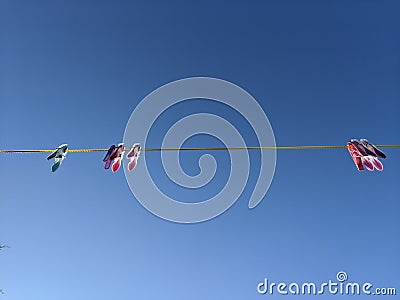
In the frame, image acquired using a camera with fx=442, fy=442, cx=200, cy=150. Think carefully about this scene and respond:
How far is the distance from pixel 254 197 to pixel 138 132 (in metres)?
1.13

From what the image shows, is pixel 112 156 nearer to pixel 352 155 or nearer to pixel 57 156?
pixel 57 156

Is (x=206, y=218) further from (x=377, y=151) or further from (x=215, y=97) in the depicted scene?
(x=377, y=151)

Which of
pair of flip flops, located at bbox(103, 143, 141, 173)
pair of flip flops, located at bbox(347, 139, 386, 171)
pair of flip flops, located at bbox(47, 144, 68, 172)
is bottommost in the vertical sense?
pair of flip flops, located at bbox(47, 144, 68, 172)

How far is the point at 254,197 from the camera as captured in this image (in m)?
3.69

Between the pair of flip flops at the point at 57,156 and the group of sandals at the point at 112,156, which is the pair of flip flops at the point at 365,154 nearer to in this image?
the group of sandals at the point at 112,156

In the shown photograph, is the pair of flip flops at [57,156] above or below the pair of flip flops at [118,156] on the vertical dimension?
below

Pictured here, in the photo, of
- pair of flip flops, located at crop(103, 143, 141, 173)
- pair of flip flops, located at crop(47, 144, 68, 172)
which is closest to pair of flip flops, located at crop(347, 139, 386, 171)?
pair of flip flops, located at crop(103, 143, 141, 173)

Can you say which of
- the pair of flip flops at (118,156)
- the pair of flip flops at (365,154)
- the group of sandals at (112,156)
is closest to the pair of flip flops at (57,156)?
the group of sandals at (112,156)


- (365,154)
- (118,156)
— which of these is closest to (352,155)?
(365,154)

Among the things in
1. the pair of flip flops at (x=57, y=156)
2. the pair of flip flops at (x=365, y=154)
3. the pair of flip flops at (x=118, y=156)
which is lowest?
the pair of flip flops at (x=57, y=156)

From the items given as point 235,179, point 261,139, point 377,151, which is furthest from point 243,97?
point 377,151

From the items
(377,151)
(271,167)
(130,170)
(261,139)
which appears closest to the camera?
(377,151)

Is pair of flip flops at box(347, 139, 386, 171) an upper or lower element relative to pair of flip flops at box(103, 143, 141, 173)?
upper

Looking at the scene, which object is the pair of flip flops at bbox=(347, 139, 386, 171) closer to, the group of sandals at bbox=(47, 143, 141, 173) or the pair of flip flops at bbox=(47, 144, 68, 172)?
the group of sandals at bbox=(47, 143, 141, 173)
